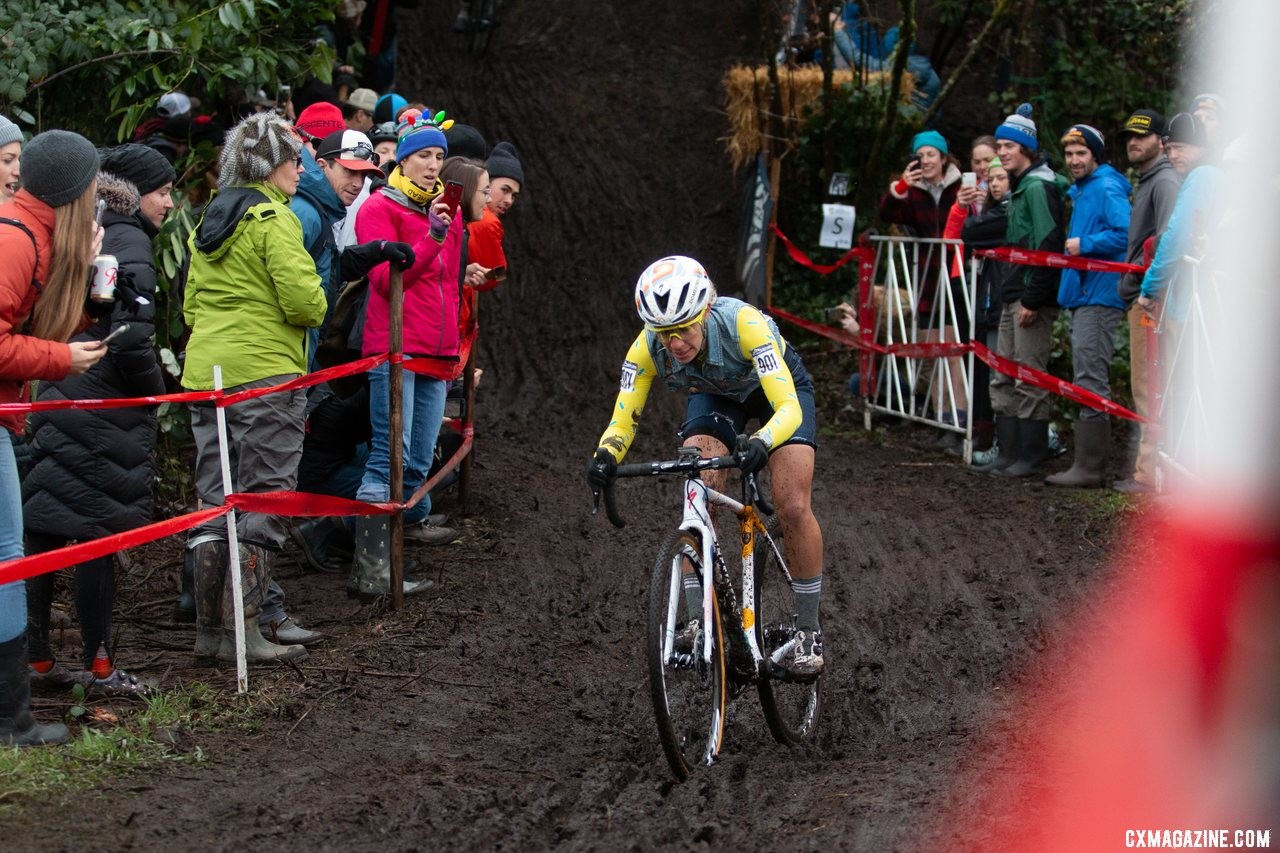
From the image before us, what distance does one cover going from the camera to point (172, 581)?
7.47 m

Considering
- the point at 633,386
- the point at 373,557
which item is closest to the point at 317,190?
the point at 373,557

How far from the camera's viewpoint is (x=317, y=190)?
6957 millimetres

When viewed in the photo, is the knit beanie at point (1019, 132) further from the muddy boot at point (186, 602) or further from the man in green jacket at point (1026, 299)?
the muddy boot at point (186, 602)

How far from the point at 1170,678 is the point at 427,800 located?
11.0ft

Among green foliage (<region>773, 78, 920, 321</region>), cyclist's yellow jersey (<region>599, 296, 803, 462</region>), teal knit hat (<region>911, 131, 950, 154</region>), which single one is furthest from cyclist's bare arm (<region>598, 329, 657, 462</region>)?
green foliage (<region>773, 78, 920, 321</region>)

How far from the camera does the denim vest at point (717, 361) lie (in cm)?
562

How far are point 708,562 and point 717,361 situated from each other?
88 cm

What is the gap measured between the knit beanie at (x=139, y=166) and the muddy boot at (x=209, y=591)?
1567 mm

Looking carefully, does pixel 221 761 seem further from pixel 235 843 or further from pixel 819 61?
pixel 819 61

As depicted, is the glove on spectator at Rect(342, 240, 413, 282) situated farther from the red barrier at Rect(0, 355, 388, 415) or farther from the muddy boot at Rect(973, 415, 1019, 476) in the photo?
the muddy boot at Rect(973, 415, 1019, 476)

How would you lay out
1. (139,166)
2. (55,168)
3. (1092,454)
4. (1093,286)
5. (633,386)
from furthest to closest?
(1092,454)
(1093,286)
(139,166)
(633,386)
(55,168)

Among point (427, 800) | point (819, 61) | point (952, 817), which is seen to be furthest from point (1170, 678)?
point (819, 61)

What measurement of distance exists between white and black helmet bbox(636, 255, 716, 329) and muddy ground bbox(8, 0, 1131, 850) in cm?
170

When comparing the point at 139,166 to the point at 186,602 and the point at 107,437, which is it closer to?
the point at 107,437
